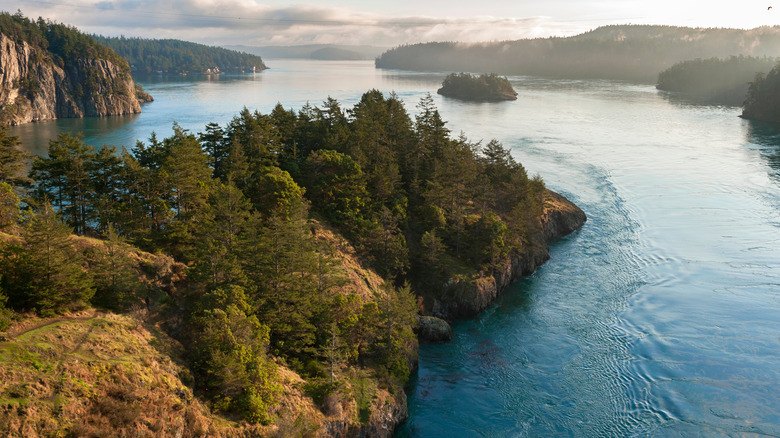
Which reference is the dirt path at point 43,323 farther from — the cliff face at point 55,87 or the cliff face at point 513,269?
the cliff face at point 55,87

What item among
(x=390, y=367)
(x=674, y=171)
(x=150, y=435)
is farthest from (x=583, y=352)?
(x=674, y=171)

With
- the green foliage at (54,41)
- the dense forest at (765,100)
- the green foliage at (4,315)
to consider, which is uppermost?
the green foliage at (54,41)

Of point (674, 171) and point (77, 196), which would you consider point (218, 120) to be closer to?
point (77, 196)

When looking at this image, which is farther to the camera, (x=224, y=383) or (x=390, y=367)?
(x=390, y=367)

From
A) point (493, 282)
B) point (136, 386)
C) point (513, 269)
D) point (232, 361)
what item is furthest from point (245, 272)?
point (513, 269)

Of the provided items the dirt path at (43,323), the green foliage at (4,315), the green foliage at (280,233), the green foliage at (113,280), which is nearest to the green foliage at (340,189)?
the green foliage at (280,233)
